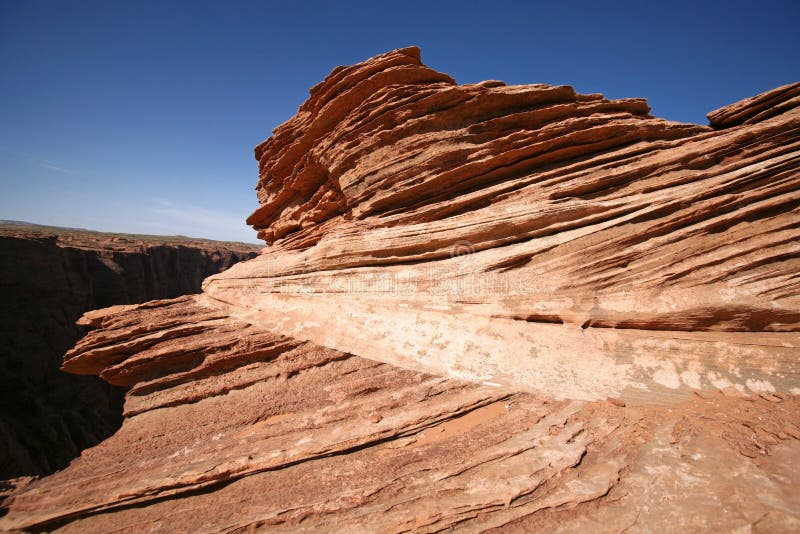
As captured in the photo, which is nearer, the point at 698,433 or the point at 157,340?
the point at 698,433

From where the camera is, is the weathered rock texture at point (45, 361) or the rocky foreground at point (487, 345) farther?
the weathered rock texture at point (45, 361)

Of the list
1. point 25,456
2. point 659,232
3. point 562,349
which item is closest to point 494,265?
point 562,349

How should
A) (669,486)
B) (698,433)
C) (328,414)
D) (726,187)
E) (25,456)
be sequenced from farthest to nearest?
(25,456) < (726,187) < (328,414) < (698,433) < (669,486)

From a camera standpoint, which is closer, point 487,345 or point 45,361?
point 487,345

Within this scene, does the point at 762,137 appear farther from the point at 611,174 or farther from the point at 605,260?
the point at 605,260

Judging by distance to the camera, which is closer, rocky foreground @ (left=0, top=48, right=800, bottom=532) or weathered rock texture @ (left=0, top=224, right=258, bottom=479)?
rocky foreground @ (left=0, top=48, right=800, bottom=532)

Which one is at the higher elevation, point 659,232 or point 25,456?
point 659,232

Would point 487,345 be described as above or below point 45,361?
above

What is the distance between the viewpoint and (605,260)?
752 centimetres

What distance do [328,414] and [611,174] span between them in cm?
897

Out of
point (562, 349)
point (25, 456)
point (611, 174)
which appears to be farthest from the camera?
point (25, 456)

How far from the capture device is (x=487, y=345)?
713 centimetres

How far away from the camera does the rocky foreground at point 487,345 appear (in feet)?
14.4

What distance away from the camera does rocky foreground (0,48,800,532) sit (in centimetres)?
439
